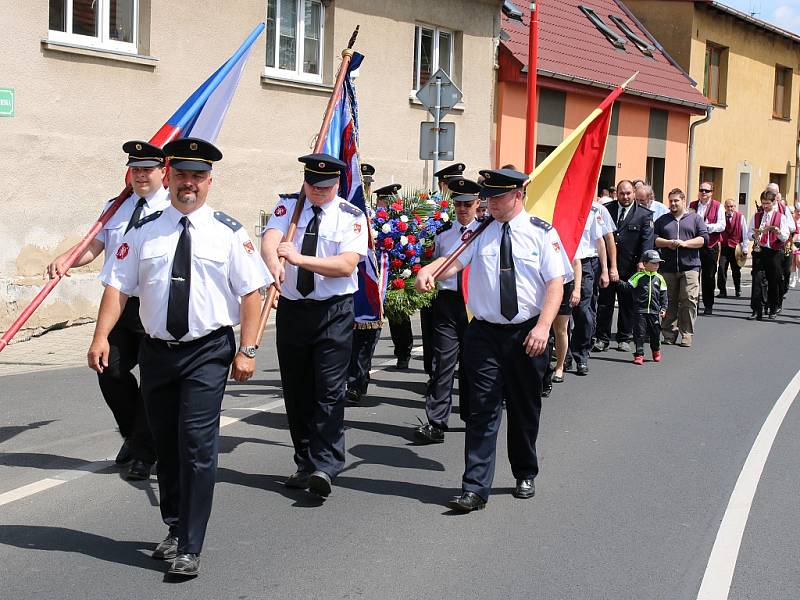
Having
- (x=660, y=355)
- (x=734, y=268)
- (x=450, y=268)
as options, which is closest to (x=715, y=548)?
(x=450, y=268)

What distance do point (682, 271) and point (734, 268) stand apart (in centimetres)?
732

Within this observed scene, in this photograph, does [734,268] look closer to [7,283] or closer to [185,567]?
[7,283]

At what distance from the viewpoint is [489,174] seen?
628 centimetres

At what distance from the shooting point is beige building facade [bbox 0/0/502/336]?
13414 mm

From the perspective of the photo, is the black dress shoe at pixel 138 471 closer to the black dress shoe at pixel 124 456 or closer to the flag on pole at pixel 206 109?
the black dress shoe at pixel 124 456

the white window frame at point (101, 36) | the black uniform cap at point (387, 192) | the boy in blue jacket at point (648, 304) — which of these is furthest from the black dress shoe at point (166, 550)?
the white window frame at point (101, 36)

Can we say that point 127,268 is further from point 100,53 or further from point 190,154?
point 100,53

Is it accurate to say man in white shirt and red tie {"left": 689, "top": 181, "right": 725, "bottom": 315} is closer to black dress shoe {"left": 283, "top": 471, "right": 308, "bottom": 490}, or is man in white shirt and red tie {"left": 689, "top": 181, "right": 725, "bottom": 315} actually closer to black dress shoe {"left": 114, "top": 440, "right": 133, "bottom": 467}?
black dress shoe {"left": 283, "top": 471, "right": 308, "bottom": 490}

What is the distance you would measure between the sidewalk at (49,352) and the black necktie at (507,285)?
603 cm

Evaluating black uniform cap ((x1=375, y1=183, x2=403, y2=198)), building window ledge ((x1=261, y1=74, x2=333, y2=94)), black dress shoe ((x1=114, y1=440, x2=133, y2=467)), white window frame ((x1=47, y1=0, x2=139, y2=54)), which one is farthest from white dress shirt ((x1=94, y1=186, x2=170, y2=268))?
building window ledge ((x1=261, y1=74, x2=333, y2=94))

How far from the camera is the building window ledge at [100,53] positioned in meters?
13.6

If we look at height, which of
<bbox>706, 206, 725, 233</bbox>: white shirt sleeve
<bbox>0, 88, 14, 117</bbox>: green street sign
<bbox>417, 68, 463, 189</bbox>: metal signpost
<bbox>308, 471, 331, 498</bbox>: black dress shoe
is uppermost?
<bbox>417, 68, 463, 189</bbox>: metal signpost

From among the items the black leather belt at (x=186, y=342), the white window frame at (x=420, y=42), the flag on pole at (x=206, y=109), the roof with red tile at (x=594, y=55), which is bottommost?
the black leather belt at (x=186, y=342)

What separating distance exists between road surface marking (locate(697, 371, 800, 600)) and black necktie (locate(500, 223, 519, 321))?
64.1 inches
